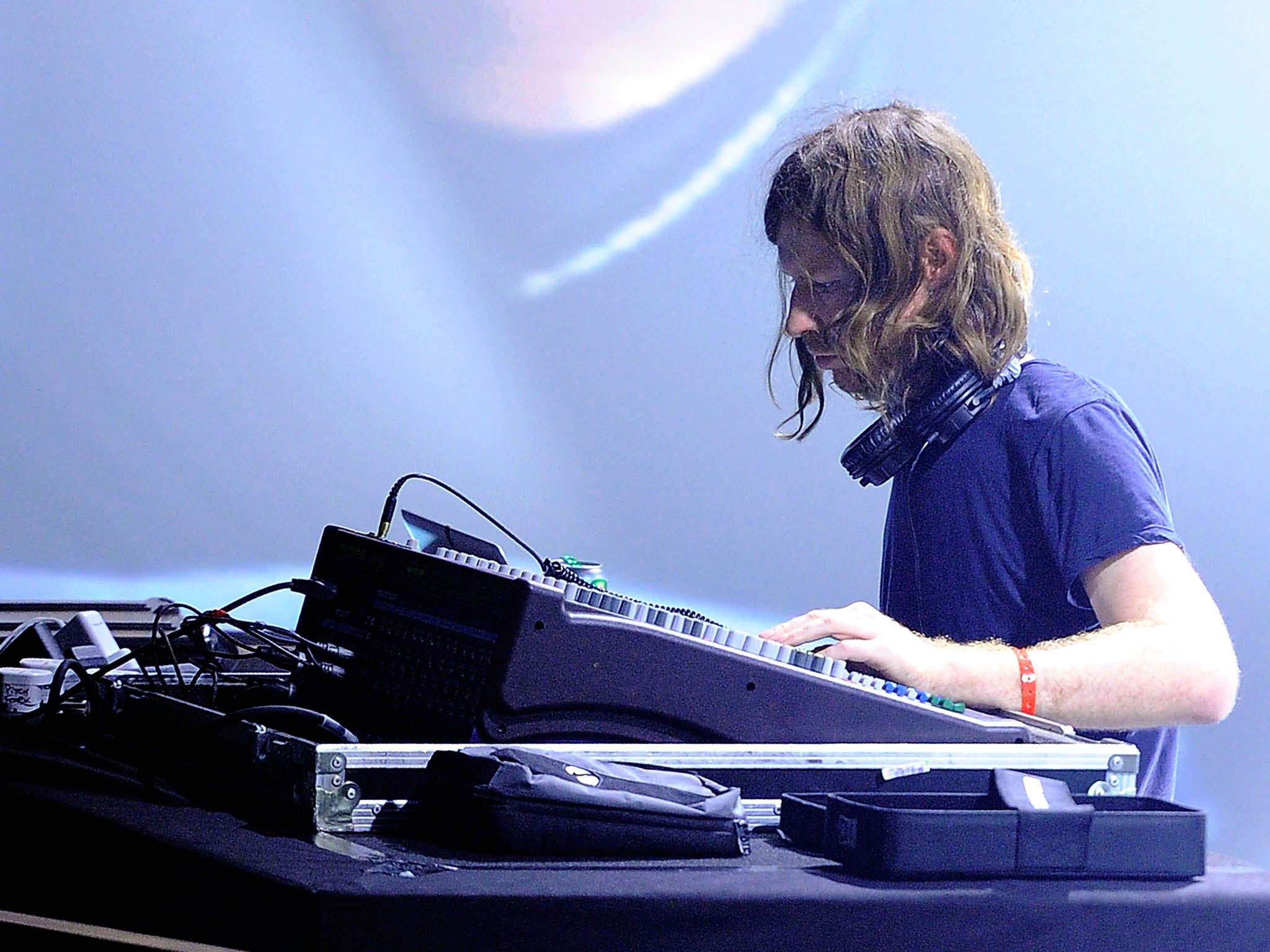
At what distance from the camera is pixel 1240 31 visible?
10.1 feet

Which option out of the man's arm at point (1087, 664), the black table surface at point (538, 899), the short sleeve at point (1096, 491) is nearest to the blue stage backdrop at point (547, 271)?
the short sleeve at point (1096, 491)

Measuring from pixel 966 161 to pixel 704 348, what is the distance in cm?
120

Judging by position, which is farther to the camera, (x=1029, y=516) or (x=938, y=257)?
(x=938, y=257)

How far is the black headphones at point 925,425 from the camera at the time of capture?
4.95ft

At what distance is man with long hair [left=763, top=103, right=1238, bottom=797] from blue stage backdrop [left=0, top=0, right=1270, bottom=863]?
984mm

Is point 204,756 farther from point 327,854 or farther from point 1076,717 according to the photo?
point 1076,717

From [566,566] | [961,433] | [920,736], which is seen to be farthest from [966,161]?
[920,736]

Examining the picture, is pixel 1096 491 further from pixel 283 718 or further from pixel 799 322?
pixel 283 718

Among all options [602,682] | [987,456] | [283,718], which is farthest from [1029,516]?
[283,718]

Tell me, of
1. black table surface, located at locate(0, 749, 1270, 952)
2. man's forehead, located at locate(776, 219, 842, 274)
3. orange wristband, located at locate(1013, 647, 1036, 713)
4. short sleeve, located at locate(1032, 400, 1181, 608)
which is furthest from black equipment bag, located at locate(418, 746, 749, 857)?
man's forehead, located at locate(776, 219, 842, 274)

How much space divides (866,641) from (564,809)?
13.7 inches

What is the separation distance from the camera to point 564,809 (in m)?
0.79

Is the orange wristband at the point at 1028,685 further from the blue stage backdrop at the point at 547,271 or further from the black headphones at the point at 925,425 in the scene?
the blue stage backdrop at the point at 547,271

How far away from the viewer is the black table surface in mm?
709
